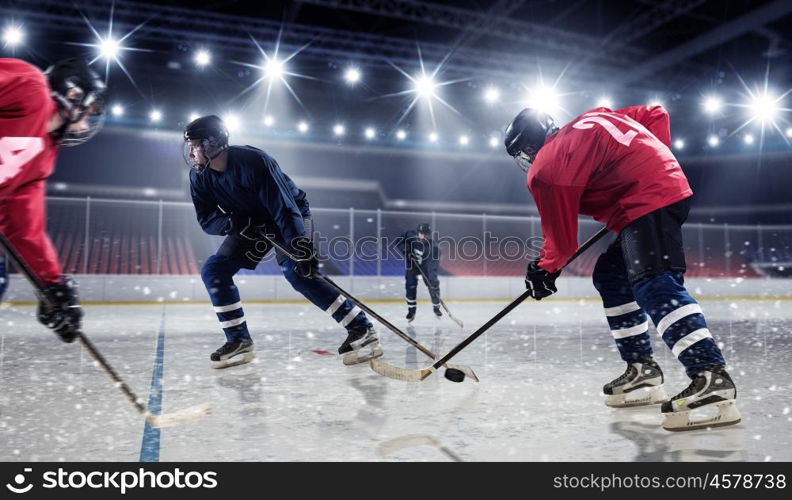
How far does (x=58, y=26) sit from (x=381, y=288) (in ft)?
23.5

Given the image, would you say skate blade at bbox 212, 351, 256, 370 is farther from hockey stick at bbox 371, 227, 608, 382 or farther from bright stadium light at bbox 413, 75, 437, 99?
bright stadium light at bbox 413, 75, 437, 99

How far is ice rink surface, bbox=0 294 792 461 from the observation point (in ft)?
5.43

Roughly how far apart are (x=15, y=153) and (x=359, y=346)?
2.00 metres

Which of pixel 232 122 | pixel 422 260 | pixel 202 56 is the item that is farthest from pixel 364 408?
pixel 232 122

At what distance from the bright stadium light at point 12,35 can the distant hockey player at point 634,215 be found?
36.2ft

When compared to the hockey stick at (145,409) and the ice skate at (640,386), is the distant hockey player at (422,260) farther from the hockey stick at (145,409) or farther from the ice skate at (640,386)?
the hockey stick at (145,409)

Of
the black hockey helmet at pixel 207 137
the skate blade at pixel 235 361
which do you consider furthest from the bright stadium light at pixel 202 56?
the skate blade at pixel 235 361

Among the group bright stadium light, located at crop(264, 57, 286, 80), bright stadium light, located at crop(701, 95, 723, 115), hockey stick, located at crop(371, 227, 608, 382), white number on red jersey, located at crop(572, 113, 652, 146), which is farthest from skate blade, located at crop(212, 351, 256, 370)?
bright stadium light, located at crop(701, 95, 723, 115)

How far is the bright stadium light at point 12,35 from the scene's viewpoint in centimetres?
1033

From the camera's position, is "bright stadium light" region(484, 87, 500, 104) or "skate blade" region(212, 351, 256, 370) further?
"bright stadium light" region(484, 87, 500, 104)

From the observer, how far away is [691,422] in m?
1.85

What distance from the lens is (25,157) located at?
5.96ft

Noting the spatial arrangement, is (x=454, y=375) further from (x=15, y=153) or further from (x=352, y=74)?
(x=352, y=74)

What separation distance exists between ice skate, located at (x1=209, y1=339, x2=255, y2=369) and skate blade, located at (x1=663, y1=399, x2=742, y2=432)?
2159 mm
